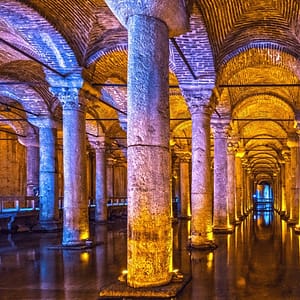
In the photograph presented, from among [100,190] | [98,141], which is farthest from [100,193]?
[98,141]

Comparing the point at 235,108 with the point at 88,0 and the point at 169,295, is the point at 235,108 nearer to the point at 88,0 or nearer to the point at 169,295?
the point at 88,0

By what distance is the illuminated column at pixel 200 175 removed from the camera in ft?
40.8

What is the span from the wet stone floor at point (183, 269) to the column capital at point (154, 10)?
3.82 meters

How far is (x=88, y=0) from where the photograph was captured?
439 inches

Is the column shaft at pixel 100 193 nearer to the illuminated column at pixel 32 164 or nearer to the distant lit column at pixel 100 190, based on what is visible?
the distant lit column at pixel 100 190

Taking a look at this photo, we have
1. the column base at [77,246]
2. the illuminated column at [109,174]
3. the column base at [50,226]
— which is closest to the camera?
the column base at [77,246]

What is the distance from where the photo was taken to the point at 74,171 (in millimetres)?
12406

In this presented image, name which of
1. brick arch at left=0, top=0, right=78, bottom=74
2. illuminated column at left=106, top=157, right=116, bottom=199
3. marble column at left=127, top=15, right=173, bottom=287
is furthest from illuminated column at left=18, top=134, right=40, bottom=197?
marble column at left=127, top=15, right=173, bottom=287

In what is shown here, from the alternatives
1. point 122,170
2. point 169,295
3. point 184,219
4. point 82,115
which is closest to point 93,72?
point 82,115

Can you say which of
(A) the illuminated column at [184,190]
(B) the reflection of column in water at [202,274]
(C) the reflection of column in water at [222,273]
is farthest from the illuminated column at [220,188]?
(A) the illuminated column at [184,190]

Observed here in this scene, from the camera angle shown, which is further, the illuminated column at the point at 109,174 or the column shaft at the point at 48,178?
the illuminated column at the point at 109,174

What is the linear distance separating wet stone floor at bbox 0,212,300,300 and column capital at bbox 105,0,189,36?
382cm

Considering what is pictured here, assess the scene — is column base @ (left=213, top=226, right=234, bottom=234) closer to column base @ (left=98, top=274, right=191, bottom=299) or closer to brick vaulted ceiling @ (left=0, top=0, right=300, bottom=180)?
brick vaulted ceiling @ (left=0, top=0, right=300, bottom=180)

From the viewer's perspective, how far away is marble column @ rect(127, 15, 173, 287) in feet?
20.6
